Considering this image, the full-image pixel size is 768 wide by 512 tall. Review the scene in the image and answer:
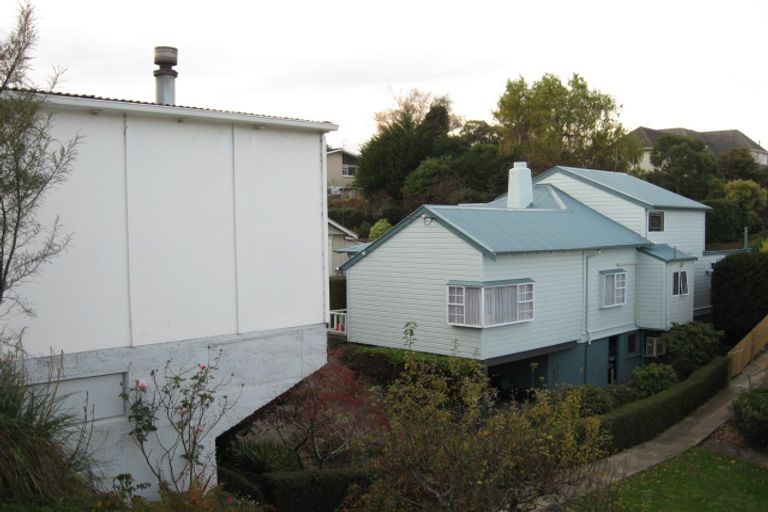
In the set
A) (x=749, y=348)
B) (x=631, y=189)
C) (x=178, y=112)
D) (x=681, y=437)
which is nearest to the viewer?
(x=178, y=112)

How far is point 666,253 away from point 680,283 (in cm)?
144

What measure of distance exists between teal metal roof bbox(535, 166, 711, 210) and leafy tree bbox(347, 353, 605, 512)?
22.4 metres

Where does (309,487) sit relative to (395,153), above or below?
below

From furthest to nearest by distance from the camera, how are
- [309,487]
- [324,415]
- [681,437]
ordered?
[681,437] < [324,415] < [309,487]

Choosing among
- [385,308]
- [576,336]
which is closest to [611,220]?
[576,336]

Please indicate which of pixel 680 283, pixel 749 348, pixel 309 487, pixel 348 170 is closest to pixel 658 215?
pixel 680 283

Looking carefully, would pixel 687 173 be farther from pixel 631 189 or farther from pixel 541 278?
pixel 541 278

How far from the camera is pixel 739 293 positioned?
3198 cm

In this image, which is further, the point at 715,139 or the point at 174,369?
the point at 715,139

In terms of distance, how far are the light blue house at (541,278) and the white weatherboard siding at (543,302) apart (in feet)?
0.16

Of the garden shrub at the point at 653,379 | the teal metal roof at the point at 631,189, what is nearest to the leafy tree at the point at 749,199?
the teal metal roof at the point at 631,189

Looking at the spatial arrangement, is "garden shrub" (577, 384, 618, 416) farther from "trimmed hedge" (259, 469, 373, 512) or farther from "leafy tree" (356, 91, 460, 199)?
"leafy tree" (356, 91, 460, 199)

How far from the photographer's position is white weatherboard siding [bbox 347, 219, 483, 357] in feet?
80.3

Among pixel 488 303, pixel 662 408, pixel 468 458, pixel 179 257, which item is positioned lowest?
pixel 662 408
